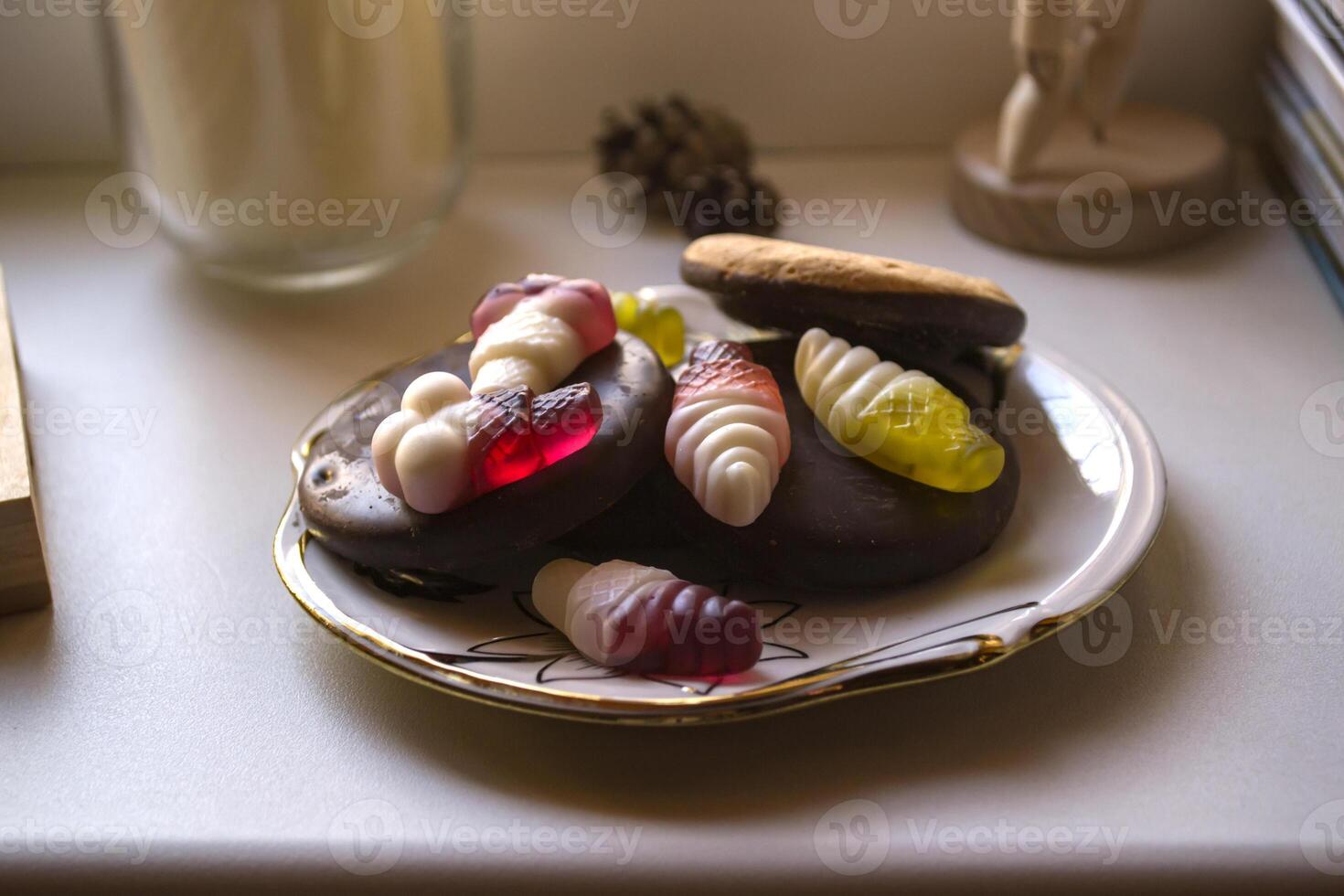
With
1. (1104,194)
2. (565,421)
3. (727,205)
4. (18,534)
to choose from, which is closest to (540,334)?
(565,421)

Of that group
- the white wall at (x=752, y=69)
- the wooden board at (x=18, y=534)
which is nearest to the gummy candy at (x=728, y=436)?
the wooden board at (x=18, y=534)

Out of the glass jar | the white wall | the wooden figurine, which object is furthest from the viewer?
the white wall

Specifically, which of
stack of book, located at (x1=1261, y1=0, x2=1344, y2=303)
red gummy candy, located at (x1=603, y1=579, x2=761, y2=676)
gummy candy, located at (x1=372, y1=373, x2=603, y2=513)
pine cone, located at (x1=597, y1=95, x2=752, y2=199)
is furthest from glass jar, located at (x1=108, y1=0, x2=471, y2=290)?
stack of book, located at (x1=1261, y1=0, x2=1344, y2=303)

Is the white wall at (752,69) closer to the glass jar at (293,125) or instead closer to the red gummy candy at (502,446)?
the glass jar at (293,125)

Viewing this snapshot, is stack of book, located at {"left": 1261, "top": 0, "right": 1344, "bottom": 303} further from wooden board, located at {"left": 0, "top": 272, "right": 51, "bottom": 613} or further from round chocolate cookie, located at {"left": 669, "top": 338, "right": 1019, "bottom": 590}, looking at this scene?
wooden board, located at {"left": 0, "top": 272, "right": 51, "bottom": 613}

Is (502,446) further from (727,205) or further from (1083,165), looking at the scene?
(1083,165)

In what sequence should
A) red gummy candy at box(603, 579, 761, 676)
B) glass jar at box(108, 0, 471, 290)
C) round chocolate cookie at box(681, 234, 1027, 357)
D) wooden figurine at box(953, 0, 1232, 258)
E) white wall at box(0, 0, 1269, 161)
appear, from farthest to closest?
white wall at box(0, 0, 1269, 161) → wooden figurine at box(953, 0, 1232, 258) → glass jar at box(108, 0, 471, 290) → round chocolate cookie at box(681, 234, 1027, 357) → red gummy candy at box(603, 579, 761, 676)
